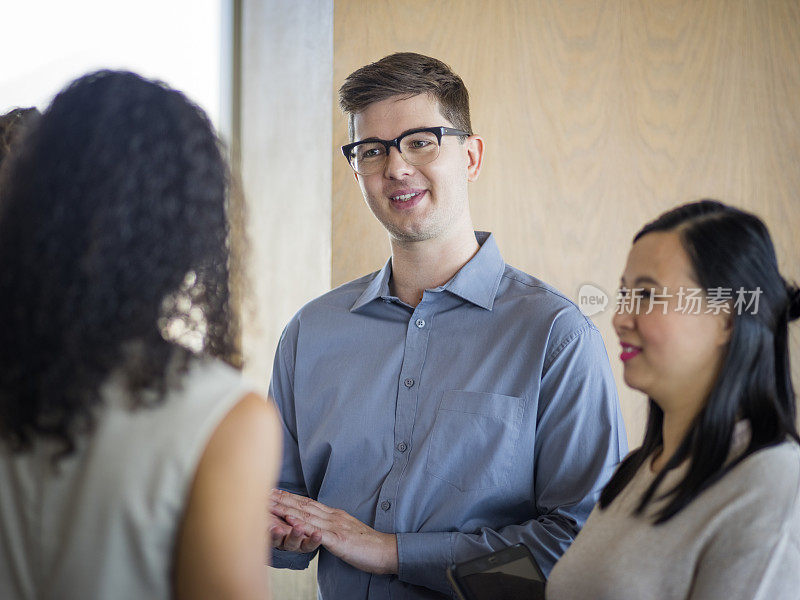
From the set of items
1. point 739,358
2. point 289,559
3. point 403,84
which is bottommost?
point 289,559

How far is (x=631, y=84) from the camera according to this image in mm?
2320

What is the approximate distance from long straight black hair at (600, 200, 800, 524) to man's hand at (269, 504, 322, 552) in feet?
2.34

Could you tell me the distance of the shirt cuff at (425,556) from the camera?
1437mm

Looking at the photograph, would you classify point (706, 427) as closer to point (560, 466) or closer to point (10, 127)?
point (560, 466)

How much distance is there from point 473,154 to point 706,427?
104 centimetres

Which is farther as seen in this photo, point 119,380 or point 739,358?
point 739,358

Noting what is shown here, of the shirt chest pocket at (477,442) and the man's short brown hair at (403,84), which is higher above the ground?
the man's short brown hair at (403,84)

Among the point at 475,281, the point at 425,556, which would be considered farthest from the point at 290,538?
the point at 475,281

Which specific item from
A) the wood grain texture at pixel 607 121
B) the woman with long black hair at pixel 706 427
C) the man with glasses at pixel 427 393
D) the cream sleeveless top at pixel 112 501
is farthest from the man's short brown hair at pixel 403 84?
the cream sleeveless top at pixel 112 501

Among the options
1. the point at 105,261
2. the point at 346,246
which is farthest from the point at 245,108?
the point at 105,261

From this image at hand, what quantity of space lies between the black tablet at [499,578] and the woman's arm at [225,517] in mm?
510

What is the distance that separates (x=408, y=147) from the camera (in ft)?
5.61

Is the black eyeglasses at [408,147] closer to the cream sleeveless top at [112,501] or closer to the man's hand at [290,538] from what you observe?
the man's hand at [290,538]

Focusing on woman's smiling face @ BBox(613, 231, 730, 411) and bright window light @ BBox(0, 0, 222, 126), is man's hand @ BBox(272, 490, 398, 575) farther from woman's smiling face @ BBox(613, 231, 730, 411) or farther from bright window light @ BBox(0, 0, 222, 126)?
bright window light @ BBox(0, 0, 222, 126)
